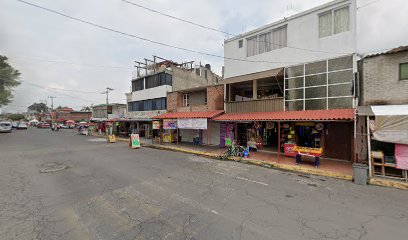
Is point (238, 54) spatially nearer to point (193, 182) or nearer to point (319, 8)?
point (319, 8)

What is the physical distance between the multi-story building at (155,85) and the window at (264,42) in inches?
511

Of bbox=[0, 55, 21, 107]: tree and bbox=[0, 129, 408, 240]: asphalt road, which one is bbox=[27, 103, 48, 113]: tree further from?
bbox=[0, 129, 408, 240]: asphalt road

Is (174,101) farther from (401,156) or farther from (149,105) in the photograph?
(401,156)

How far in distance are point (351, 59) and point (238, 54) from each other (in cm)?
804

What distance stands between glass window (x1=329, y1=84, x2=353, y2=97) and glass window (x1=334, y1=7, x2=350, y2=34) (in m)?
3.51

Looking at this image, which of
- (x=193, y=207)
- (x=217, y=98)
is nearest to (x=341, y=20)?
(x=217, y=98)

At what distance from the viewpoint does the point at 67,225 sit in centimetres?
429

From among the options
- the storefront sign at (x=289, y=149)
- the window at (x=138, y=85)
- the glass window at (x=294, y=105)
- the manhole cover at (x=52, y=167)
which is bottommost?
the manhole cover at (x=52, y=167)

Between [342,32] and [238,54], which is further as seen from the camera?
[238,54]

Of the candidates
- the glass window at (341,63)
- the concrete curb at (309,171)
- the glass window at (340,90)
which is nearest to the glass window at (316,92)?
the glass window at (340,90)

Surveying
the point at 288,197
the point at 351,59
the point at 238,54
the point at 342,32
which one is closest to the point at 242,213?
the point at 288,197

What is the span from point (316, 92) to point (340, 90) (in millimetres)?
1261

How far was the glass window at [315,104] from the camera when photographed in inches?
446

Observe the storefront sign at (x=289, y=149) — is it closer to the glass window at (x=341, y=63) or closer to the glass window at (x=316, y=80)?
the glass window at (x=316, y=80)
